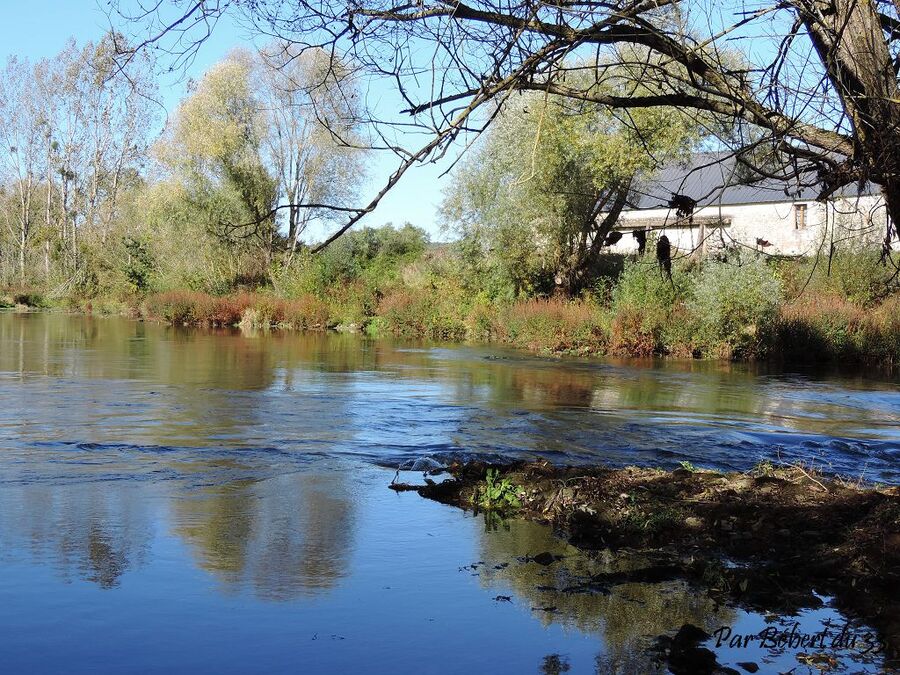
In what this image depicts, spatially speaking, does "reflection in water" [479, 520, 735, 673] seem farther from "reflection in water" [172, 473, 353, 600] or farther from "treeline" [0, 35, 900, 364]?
"treeline" [0, 35, 900, 364]

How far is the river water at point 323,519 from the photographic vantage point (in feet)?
15.0

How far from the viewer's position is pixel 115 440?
33.8 ft

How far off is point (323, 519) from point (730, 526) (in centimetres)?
310

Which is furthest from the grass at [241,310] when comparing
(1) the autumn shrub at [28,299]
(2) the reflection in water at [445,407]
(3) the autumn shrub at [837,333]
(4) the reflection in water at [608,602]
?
(4) the reflection in water at [608,602]

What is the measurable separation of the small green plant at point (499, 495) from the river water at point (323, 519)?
317 millimetres

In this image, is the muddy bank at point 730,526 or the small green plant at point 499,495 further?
the small green plant at point 499,495

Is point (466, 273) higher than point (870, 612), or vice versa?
point (466, 273)

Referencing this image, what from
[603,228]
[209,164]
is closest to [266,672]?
[603,228]

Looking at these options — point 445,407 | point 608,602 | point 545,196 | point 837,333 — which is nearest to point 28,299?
point 545,196

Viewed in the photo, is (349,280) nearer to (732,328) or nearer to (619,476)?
(732,328)

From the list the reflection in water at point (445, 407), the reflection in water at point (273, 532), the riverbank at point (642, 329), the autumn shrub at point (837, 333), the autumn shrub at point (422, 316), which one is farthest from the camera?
the autumn shrub at point (422, 316)

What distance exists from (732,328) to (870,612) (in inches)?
895

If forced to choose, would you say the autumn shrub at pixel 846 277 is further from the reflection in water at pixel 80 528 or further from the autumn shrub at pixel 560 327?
the reflection in water at pixel 80 528

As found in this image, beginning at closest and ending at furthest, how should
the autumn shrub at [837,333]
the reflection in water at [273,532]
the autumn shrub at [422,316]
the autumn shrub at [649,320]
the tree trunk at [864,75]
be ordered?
the tree trunk at [864,75] → the reflection in water at [273,532] → the autumn shrub at [837,333] → the autumn shrub at [649,320] → the autumn shrub at [422,316]
